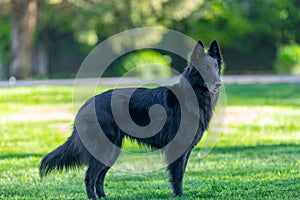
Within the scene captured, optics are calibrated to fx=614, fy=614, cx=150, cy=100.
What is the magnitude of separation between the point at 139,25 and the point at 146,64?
5.25m

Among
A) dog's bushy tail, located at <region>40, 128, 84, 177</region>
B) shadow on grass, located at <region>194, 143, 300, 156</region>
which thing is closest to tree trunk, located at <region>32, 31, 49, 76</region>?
shadow on grass, located at <region>194, 143, 300, 156</region>

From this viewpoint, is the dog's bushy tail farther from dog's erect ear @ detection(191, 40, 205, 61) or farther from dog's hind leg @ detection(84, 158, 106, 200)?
dog's erect ear @ detection(191, 40, 205, 61)

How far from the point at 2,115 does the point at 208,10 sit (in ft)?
63.1

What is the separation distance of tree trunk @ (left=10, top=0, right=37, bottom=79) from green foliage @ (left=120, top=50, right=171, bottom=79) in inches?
195

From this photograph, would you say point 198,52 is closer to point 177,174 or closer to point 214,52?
point 214,52

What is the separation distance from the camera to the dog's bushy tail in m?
6.97

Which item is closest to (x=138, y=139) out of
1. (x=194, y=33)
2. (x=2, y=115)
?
(x=2, y=115)

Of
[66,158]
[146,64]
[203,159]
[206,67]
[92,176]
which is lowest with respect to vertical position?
[146,64]

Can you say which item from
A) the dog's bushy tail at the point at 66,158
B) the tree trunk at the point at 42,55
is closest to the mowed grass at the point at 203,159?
the dog's bushy tail at the point at 66,158

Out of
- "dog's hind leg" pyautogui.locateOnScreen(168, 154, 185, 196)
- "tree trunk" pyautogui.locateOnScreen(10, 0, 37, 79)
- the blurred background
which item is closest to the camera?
"dog's hind leg" pyautogui.locateOnScreen(168, 154, 185, 196)

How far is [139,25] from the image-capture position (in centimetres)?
3338

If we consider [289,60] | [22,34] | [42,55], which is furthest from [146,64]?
[42,55]

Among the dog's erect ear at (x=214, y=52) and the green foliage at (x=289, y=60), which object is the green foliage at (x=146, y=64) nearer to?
the green foliage at (x=289, y=60)

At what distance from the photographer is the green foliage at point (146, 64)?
2797 cm
